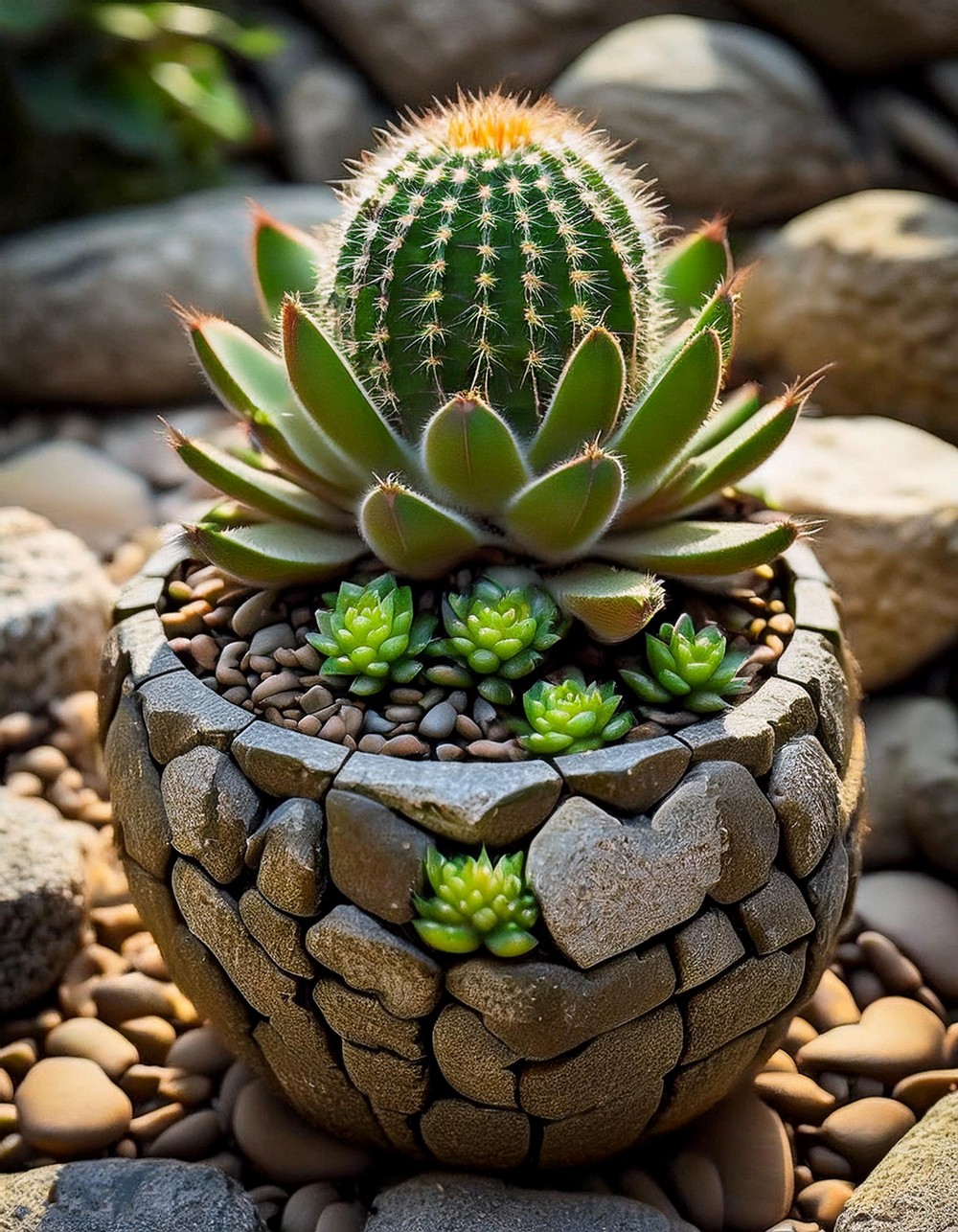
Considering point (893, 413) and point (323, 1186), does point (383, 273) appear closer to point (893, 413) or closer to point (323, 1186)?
point (323, 1186)

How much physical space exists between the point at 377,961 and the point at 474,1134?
0.32 metres

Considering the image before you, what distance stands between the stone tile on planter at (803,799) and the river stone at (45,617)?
5.08 ft

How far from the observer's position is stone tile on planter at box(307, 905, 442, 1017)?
150 cm

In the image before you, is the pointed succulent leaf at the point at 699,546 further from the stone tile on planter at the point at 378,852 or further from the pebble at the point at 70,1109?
the pebble at the point at 70,1109

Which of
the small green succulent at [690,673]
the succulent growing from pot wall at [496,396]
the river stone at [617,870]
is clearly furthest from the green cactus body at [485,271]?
the river stone at [617,870]

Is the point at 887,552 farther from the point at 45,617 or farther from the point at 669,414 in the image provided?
the point at 45,617

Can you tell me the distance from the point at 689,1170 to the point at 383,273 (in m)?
1.37

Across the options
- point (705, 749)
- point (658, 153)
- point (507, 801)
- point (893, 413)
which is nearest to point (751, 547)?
point (705, 749)

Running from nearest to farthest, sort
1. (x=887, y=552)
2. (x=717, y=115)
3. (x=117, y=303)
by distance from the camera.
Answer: (x=887, y=552), (x=117, y=303), (x=717, y=115)

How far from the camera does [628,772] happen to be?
1.51m

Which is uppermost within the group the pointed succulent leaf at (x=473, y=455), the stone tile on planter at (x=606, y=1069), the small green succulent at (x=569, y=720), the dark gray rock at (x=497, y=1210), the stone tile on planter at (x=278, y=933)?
the pointed succulent leaf at (x=473, y=455)

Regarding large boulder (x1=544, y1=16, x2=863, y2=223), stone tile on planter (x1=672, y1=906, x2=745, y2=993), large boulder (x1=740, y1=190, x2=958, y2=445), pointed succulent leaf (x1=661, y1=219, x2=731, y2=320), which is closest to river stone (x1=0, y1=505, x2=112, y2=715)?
pointed succulent leaf (x1=661, y1=219, x2=731, y2=320)

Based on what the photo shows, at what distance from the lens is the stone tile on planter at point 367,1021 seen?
1.54 m

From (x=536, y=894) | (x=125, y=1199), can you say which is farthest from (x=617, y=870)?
(x=125, y=1199)
